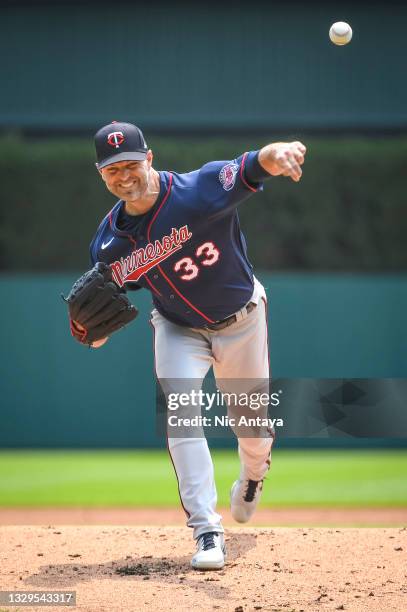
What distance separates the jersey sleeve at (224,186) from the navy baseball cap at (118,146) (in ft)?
0.99

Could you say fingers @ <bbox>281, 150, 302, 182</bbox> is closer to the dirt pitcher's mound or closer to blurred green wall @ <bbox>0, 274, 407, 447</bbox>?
the dirt pitcher's mound

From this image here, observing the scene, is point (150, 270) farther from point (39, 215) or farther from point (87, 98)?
point (87, 98)

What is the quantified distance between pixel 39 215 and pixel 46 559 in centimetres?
883

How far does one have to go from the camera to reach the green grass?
7855mm

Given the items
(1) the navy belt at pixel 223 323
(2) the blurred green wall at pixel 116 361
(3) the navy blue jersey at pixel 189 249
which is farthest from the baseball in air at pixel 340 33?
(2) the blurred green wall at pixel 116 361

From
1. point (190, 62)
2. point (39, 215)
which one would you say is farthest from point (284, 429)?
point (190, 62)

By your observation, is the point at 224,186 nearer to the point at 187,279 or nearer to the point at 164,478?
the point at 187,279

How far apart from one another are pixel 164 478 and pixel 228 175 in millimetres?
5566

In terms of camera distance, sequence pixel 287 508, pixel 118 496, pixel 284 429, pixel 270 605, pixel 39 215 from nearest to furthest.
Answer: pixel 270 605 → pixel 287 508 → pixel 118 496 → pixel 284 429 → pixel 39 215

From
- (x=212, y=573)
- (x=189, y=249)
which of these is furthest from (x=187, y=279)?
(x=212, y=573)

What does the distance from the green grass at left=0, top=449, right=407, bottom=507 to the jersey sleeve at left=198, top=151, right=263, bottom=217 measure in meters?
3.78

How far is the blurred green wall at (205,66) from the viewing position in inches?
529

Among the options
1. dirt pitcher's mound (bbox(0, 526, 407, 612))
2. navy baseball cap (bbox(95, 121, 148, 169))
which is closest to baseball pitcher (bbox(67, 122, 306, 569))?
navy baseball cap (bbox(95, 121, 148, 169))

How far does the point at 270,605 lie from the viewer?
364 cm
